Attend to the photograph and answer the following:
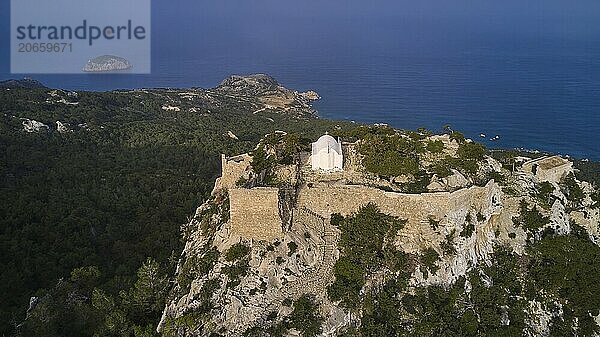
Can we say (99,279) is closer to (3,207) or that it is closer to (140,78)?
(3,207)

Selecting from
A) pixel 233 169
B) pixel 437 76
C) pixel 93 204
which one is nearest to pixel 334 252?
pixel 233 169

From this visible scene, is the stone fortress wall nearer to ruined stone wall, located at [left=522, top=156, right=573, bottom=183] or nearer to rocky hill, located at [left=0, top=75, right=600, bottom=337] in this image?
rocky hill, located at [left=0, top=75, right=600, bottom=337]

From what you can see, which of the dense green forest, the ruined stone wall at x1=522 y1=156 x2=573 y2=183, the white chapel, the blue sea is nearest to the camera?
the white chapel

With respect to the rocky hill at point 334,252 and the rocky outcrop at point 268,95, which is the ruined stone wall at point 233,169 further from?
the rocky outcrop at point 268,95

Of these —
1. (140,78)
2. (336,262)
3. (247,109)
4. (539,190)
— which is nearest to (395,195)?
(336,262)

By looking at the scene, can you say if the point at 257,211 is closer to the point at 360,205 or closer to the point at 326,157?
the point at 360,205

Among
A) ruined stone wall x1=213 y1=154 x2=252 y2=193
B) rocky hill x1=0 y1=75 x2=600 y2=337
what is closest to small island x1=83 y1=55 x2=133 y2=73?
rocky hill x1=0 y1=75 x2=600 y2=337
